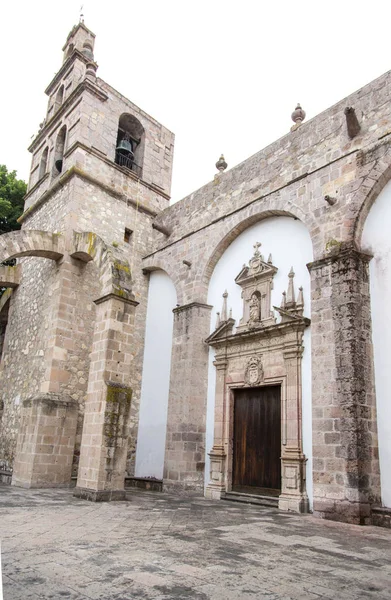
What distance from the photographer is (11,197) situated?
16.9 m

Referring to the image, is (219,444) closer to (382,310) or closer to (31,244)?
(382,310)

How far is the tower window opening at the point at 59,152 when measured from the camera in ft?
42.7

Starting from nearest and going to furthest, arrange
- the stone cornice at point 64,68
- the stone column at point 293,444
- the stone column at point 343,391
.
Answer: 1. the stone column at point 343,391
2. the stone column at point 293,444
3. the stone cornice at point 64,68

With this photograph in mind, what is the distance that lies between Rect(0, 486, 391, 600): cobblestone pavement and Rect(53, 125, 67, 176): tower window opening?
30.8 feet

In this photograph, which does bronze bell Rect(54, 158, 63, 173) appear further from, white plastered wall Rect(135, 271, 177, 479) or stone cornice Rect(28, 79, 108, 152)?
white plastered wall Rect(135, 271, 177, 479)

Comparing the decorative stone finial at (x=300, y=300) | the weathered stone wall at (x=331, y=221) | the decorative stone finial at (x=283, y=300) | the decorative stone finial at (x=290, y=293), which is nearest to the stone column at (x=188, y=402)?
the weathered stone wall at (x=331, y=221)

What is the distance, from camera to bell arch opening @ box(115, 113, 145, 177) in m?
13.2

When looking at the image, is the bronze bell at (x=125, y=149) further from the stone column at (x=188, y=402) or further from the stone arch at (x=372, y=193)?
the stone arch at (x=372, y=193)

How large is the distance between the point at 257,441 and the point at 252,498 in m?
0.97

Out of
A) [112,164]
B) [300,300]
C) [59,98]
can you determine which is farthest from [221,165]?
[59,98]

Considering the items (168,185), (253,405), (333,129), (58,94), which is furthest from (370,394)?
(58,94)

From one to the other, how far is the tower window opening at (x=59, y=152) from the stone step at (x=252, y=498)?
31.1 feet

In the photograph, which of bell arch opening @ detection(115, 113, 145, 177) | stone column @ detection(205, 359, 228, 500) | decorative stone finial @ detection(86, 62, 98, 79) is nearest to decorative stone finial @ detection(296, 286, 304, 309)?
stone column @ detection(205, 359, 228, 500)

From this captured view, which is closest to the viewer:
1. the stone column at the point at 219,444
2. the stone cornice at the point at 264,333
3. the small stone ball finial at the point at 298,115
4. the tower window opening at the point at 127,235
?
the stone cornice at the point at 264,333
